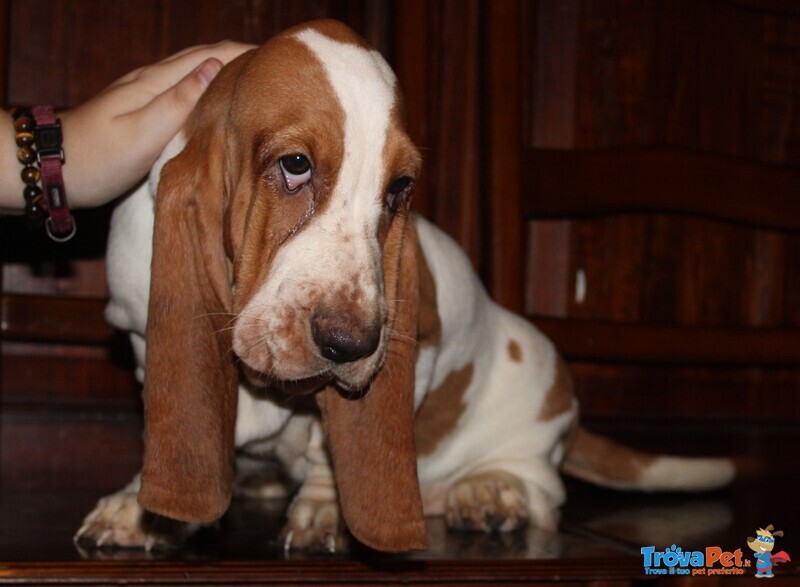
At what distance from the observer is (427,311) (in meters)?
1.86

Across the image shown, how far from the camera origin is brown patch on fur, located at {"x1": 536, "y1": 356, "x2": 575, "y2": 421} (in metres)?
2.14

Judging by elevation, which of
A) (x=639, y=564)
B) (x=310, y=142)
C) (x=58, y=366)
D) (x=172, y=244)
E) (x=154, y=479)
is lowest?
(x=58, y=366)

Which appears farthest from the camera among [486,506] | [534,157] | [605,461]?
[534,157]

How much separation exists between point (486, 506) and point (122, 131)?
0.87 m

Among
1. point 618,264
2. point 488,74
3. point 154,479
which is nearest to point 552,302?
point 618,264

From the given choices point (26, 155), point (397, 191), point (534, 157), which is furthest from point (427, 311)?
point (534, 157)

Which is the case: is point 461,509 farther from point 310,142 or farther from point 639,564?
point 310,142

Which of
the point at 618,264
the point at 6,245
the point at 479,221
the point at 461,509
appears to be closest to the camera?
the point at 461,509

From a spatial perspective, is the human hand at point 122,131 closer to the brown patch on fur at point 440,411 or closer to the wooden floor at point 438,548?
the wooden floor at point 438,548

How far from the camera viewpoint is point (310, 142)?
1.41 meters

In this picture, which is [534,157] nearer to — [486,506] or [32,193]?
[486,506]

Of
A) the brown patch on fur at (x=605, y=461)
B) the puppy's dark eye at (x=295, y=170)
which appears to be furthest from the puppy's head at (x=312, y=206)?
the brown patch on fur at (x=605, y=461)

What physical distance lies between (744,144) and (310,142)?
2.26m

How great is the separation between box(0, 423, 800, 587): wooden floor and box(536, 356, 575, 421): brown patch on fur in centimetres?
19
